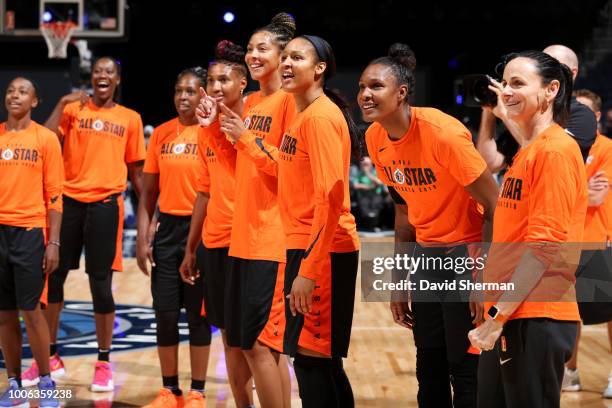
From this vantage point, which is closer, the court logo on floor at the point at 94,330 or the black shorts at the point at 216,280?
the black shorts at the point at 216,280

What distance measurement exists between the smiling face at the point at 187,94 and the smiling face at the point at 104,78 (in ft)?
2.47

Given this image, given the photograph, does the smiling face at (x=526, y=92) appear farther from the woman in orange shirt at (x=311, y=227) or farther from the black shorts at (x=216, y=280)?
the black shorts at (x=216, y=280)

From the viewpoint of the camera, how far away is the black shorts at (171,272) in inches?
203

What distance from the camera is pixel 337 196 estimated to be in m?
3.29

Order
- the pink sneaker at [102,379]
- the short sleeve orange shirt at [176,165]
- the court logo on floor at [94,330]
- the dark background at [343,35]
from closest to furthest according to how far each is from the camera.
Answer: the short sleeve orange shirt at [176,165] < the pink sneaker at [102,379] < the court logo on floor at [94,330] < the dark background at [343,35]

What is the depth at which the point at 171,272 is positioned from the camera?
519cm

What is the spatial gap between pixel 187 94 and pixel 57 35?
6042mm

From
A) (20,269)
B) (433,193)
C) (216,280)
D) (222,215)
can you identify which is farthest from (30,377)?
(433,193)

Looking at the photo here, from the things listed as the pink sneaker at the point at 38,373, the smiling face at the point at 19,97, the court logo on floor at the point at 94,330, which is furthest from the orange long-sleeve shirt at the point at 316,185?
the court logo on floor at the point at 94,330

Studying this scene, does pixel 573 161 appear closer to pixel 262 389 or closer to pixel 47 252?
pixel 262 389

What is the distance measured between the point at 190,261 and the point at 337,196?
161cm

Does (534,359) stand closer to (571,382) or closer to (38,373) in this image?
(571,382)

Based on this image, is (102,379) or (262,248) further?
(102,379)

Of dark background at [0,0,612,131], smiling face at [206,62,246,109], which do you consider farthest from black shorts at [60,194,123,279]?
dark background at [0,0,612,131]
